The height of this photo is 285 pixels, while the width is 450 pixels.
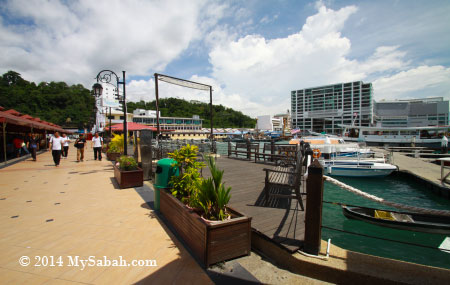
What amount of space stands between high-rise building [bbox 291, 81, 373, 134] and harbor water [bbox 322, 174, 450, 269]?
100015 mm

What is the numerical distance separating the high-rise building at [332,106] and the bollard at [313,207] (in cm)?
10997

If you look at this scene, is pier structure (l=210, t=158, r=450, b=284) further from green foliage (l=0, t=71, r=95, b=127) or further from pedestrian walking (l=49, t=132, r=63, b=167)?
green foliage (l=0, t=71, r=95, b=127)

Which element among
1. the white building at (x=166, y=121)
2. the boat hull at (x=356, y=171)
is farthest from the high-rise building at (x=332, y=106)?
the boat hull at (x=356, y=171)

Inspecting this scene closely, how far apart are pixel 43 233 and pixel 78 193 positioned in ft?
8.66

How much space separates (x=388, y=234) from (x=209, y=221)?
586 cm

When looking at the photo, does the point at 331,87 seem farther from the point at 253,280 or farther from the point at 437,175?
the point at 253,280

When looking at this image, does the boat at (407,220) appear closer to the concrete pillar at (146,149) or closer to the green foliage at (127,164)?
the concrete pillar at (146,149)

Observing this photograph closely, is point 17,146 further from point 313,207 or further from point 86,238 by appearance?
point 313,207

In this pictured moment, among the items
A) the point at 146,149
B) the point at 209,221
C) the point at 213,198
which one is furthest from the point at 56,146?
the point at 209,221

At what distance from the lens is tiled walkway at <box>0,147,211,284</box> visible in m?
2.41

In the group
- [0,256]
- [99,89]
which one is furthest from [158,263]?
[99,89]

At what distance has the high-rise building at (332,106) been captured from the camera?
103250mm

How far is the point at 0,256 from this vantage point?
279cm

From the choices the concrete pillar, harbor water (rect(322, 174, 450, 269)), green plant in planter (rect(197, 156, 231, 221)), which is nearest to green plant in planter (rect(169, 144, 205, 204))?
green plant in planter (rect(197, 156, 231, 221))
